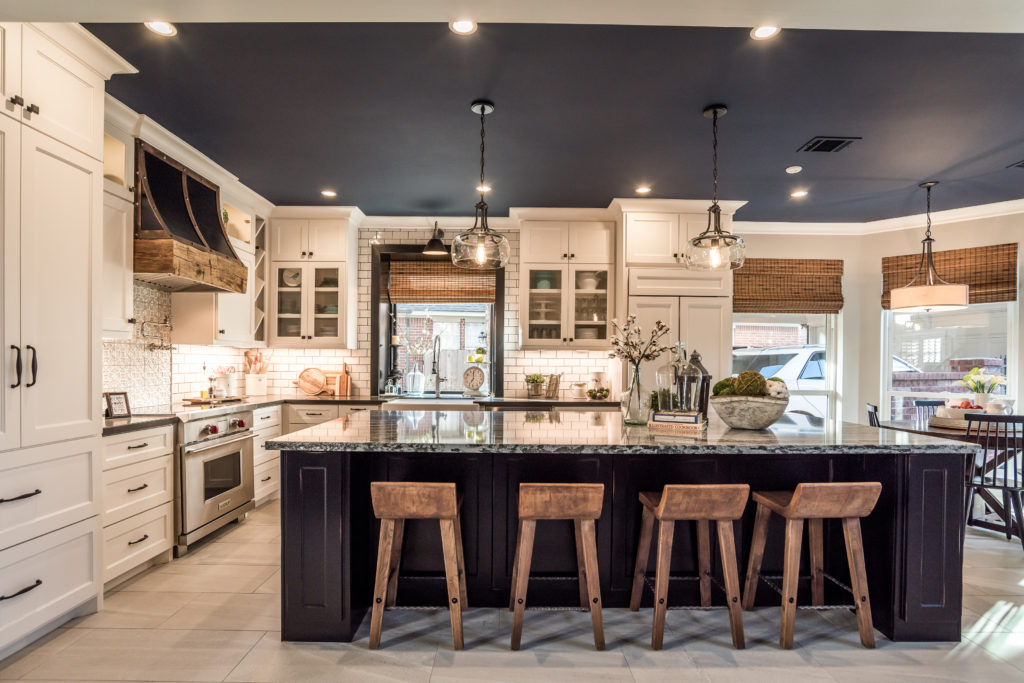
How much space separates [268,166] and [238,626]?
3104mm

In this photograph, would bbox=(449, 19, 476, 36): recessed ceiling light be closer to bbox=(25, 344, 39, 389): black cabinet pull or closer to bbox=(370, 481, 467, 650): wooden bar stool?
bbox=(370, 481, 467, 650): wooden bar stool

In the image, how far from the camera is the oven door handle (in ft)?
11.5

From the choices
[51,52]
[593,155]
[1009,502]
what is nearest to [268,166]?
[51,52]

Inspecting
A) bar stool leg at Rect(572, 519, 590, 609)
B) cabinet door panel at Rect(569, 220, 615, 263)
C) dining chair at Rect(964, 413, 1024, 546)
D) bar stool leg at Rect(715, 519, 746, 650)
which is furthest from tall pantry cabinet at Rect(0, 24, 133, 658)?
dining chair at Rect(964, 413, 1024, 546)

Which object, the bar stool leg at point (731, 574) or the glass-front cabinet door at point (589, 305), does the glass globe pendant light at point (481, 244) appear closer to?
the bar stool leg at point (731, 574)

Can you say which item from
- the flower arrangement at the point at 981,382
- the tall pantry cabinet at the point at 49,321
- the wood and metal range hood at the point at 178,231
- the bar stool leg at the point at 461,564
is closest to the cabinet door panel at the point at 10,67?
the tall pantry cabinet at the point at 49,321

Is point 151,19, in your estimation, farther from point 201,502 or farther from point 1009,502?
point 1009,502

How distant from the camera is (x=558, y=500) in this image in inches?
88.3

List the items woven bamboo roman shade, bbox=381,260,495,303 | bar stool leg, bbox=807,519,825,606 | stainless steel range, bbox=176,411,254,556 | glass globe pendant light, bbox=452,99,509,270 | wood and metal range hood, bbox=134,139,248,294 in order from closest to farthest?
bar stool leg, bbox=807,519,825,606 < glass globe pendant light, bbox=452,99,509,270 < wood and metal range hood, bbox=134,139,248,294 < stainless steel range, bbox=176,411,254,556 < woven bamboo roman shade, bbox=381,260,495,303

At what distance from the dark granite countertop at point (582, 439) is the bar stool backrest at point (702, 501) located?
0.49 ft

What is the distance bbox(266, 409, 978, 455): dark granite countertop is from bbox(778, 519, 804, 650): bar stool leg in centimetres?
37

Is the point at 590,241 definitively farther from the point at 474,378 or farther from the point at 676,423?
Result: the point at 676,423

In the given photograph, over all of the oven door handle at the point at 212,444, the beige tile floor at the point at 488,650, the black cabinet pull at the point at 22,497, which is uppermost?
the black cabinet pull at the point at 22,497

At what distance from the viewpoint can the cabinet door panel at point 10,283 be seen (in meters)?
2.21
